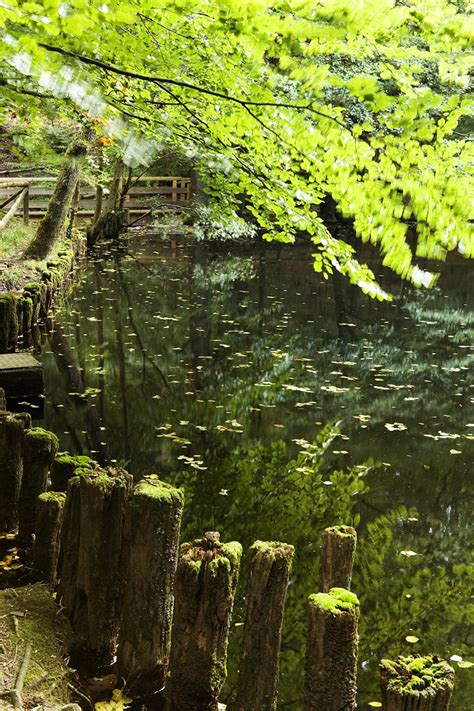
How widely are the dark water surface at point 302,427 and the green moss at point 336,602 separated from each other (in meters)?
1.29

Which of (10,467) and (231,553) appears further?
(10,467)

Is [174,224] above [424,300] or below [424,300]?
above

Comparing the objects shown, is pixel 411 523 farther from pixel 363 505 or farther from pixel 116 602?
pixel 116 602

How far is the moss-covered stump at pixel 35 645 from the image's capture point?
3186 millimetres

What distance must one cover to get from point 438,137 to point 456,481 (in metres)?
4.47

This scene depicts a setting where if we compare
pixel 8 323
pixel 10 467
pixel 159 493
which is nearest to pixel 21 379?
pixel 8 323

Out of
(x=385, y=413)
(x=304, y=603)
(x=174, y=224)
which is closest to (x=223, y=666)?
(x=304, y=603)

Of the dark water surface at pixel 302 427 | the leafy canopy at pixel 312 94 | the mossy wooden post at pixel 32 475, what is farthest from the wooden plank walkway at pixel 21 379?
the leafy canopy at pixel 312 94

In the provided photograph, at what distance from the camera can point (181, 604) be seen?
10.5 feet

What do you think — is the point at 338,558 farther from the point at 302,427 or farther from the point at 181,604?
the point at 302,427

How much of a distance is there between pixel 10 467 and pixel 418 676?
301cm

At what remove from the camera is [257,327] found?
43.6 feet

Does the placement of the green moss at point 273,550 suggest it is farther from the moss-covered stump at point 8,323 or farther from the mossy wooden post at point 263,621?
the moss-covered stump at point 8,323

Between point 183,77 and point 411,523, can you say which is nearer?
point 183,77
